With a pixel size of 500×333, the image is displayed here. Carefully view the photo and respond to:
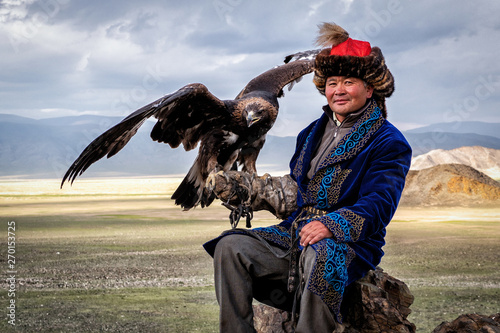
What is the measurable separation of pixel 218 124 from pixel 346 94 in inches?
117

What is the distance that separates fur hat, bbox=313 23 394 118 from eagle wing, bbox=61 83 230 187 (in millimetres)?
1885

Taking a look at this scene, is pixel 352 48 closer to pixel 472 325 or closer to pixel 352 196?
pixel 352 196

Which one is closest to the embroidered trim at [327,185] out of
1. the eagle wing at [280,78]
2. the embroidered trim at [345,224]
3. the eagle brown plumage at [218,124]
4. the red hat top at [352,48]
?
the embroidered trim at [345,224]

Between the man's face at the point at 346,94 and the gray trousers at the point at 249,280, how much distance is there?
2.63 feet

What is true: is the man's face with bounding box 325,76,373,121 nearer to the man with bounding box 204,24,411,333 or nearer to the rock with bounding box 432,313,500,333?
the man with bounding box 204,24,411,333

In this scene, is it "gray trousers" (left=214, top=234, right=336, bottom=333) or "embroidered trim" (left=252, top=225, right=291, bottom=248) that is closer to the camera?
"gray trousers" (left=214, top=234, right=336, bottom=333)

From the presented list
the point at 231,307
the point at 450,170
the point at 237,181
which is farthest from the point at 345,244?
the point at 450,170

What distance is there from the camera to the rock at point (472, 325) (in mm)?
3155

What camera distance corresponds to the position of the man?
8.28 feet

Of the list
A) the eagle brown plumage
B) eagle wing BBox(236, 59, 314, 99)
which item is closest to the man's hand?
the eagle brown plumage

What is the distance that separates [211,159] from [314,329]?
3345 mm

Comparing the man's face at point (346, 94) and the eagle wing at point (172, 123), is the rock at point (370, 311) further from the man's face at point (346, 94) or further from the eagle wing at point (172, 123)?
the eagle wing at point (172, 123)

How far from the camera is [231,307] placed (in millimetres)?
2623

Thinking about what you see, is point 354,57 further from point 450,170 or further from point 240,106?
point 450,170
